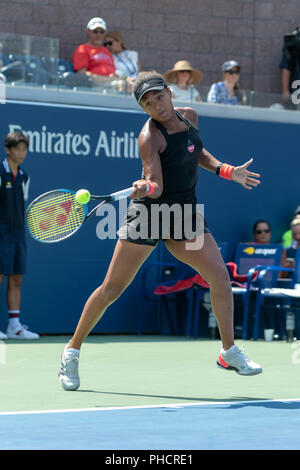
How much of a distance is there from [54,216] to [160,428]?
1904 mm

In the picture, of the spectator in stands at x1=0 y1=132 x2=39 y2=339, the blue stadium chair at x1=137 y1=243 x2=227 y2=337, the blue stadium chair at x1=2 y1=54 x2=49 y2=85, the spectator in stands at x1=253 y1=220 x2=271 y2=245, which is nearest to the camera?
the spectator in stands at x1=0 y1=132 x2=39 y2=339

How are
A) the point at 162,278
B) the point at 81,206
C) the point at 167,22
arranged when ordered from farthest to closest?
the point at 167,22, the point at 162,278, the point at 81,206

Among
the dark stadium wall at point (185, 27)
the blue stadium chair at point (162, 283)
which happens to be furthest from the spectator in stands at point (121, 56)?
the blue stadium chair at point (162, 283)

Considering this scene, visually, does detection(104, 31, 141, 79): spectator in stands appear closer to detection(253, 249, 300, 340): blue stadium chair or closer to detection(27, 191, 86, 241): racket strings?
detection(253, 249, 300, 340): blue stadium chair

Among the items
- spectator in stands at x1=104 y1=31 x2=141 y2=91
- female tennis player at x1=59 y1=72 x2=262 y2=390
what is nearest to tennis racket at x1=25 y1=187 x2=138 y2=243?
female tennis player at x1=59 y1=72 x2=262 y2=390

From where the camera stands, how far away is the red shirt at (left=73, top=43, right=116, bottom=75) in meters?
12.4

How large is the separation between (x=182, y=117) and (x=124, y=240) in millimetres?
863

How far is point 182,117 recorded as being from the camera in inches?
251

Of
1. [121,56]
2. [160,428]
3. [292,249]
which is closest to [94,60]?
[121,56]

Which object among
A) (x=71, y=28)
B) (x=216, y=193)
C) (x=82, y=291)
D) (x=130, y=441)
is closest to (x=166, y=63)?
(x=71, y=28)

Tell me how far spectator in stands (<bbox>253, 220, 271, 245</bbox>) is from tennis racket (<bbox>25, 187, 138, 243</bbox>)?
5.75 meters

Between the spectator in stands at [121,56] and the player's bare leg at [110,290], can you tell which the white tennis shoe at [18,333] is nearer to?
the spectator in stands at [121,56]

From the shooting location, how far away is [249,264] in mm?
11445
